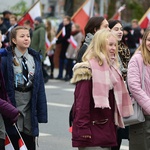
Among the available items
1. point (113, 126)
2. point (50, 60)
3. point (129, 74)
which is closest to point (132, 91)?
point (129, 74)

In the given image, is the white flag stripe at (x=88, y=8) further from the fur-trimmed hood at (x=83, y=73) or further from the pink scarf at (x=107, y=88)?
the fur-trimmed hood at (x=83, y=73)

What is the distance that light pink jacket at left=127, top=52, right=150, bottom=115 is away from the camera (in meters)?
7.11

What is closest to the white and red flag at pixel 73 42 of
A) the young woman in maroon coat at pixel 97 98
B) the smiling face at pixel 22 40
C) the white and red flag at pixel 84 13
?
the white and red flag at pixel 84 13

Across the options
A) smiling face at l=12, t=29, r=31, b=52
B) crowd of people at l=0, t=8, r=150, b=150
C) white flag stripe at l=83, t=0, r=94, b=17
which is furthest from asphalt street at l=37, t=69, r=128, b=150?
white flag stripe at l=83, t=0, r=94, b=17

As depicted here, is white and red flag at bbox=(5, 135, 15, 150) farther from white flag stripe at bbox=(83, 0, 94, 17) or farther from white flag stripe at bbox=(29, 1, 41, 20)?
white flag stripe at bbox=(83, 0, 94, 17)

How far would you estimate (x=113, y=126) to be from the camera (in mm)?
6480

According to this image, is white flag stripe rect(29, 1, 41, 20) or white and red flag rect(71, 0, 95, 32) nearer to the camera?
white flag stripe rect(29, 1, 41, 20)

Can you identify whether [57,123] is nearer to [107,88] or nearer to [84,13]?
[107,88]

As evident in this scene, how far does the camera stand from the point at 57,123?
1220 centimetres

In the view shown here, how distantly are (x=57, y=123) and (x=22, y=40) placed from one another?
5036 mm

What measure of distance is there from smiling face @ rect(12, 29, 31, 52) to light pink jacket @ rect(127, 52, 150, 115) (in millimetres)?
1087

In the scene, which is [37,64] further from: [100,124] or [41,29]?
[41,29]

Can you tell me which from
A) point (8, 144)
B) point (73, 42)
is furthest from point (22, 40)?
point (73, 42)

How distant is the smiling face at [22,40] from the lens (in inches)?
287
